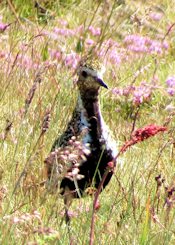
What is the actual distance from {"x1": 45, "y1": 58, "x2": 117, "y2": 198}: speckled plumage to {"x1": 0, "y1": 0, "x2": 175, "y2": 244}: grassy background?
107 millimetres

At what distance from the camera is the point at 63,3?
841 centimetres

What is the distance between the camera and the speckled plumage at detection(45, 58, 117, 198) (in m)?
4.05

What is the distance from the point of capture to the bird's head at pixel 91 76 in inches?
170

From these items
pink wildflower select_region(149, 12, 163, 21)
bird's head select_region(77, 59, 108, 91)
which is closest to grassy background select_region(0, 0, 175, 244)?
pink wildflower select_region(149, 12, 163, 21)

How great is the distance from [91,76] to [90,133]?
0.37 m

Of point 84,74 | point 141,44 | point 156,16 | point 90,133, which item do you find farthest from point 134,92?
point 156,16

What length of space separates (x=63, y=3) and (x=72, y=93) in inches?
147

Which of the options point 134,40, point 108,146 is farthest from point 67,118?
point 134,40

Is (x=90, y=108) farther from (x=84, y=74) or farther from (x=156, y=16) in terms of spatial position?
(x=156, y=16)

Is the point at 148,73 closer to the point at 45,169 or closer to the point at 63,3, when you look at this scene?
the point at 63,3

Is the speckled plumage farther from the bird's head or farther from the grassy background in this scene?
the grassy background

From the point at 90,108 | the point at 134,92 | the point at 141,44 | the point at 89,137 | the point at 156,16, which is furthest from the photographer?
the point at 156,16

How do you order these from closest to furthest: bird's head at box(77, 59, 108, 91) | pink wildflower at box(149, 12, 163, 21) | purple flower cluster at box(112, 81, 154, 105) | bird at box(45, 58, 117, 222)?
1. bird at box(45, 58, 117, 222)
2. bird's head at box(77, 59, 108, 91)
3. purple flower cluster at box(112, 81, 154, 105)
4. pink wildflower at box(149, 12, 163, 21)

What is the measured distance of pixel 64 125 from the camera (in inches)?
188
